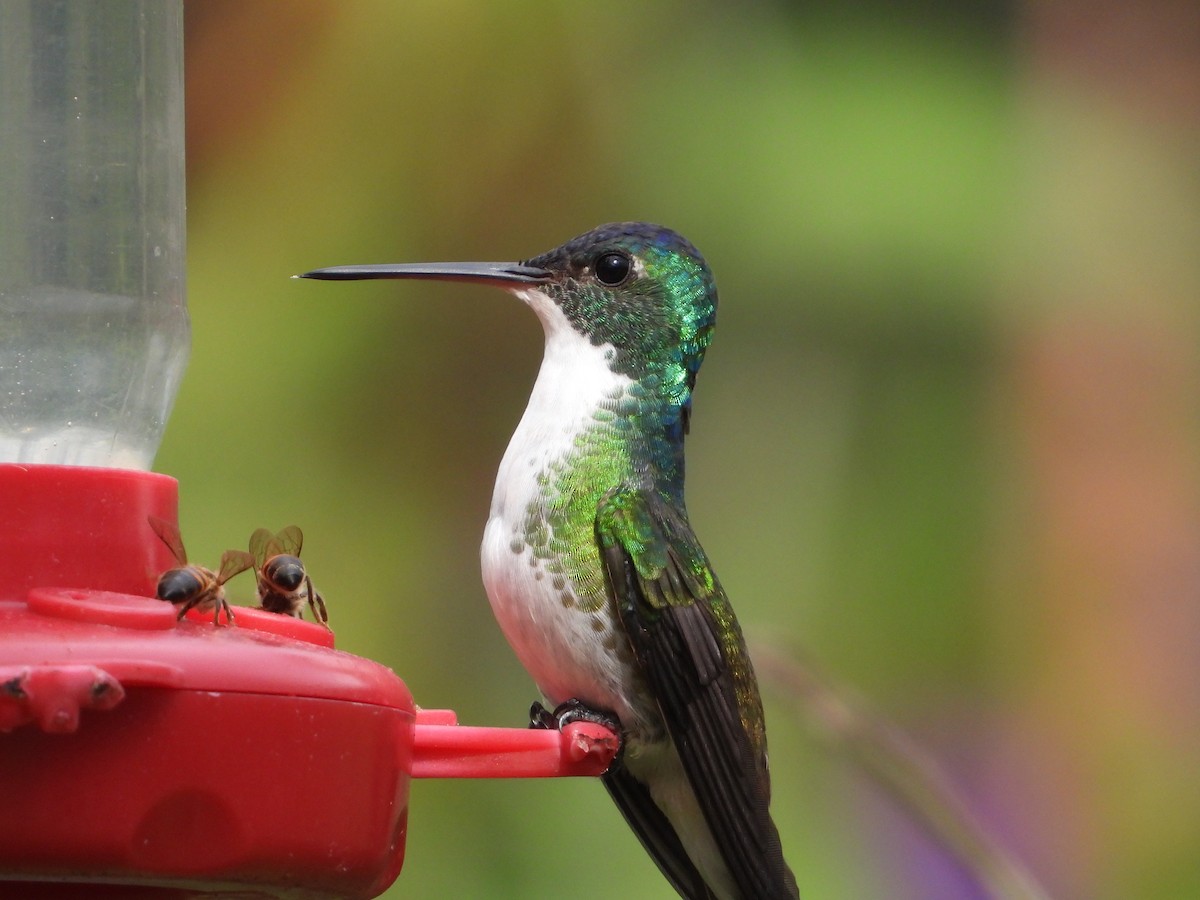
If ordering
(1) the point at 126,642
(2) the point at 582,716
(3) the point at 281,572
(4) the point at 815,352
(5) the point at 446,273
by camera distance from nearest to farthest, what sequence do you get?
(1) the point at 126,642
(3) the point at 281,572
(5) the point at 446,273
(2) the point at 582,716
(4) the point at 815,352

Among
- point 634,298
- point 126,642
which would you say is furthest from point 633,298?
point 126,642

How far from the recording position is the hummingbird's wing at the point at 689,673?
10.5 feet

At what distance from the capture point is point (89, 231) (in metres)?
2.96

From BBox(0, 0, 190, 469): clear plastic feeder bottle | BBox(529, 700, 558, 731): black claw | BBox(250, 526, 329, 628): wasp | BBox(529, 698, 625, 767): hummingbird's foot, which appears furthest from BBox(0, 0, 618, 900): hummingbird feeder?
BBox(529, 700, 558, 731): black claw

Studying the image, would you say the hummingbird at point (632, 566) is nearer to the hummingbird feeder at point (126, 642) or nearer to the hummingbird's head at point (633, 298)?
the hummingbird's head at point (633, 298)

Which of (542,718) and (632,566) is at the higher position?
(632,566)

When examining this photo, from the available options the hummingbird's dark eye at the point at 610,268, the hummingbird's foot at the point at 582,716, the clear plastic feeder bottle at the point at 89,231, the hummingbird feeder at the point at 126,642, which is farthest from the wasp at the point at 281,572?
the hummingbird's dark eye at the point at 610,268

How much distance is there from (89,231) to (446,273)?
62 centimetres

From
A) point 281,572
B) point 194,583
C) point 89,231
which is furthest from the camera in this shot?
point 89,231

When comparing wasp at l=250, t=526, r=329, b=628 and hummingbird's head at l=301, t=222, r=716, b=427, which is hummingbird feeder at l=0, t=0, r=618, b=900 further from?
hummingbird's head at l=301, t=222, r=716, b=427

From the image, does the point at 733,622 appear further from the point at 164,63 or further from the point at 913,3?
the point at 913,3

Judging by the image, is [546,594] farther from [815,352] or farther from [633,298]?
[815,352]

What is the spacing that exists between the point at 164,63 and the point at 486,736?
144 centimetres

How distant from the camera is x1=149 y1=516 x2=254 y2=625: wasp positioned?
214cm
